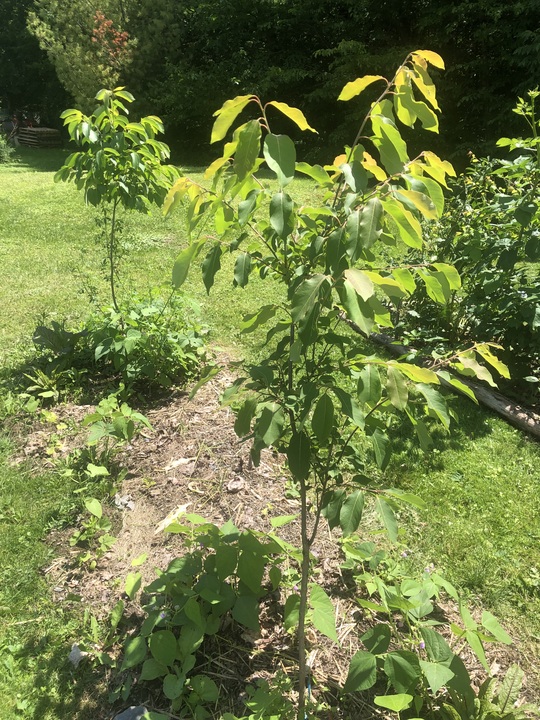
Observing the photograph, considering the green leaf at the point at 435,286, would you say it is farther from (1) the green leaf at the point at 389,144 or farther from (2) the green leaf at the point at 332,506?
(2) the green leaf at the point at 332,506

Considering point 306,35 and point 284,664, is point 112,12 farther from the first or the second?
point 284,664

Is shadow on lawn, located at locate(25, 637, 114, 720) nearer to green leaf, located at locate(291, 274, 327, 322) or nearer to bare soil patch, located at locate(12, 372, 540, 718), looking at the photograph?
bare soil patch, located at locate(12, 372, 540, 718)

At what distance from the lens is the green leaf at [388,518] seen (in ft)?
4.29

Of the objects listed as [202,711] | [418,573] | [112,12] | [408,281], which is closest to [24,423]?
[202,711]

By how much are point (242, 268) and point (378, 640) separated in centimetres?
119

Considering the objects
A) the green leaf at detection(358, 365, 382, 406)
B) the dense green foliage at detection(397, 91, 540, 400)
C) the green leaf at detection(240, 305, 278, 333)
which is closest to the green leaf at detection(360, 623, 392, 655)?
the green leaf at detection(358, 365, 382, 406)

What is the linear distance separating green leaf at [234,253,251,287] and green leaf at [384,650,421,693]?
117cm

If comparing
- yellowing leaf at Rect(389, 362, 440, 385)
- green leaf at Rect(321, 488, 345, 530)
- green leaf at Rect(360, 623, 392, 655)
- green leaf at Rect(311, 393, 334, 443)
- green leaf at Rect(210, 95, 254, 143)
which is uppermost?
green leaf at Rect(210, 95, 254, 143)

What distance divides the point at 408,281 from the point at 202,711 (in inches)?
59.3

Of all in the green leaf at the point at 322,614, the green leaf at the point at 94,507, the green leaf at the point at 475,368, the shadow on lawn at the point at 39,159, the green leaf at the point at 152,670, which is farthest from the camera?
the shadow on lawn at the point at 39,159

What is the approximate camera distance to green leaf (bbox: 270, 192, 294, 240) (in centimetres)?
108

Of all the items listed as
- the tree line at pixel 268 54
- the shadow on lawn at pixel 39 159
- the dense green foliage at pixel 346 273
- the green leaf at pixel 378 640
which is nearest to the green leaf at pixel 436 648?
the dense green foliage at pixel 346 273

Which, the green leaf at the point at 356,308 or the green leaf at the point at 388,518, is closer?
the green leaf at the point at 356,308

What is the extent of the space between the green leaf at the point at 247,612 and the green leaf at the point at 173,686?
26 centimetres
